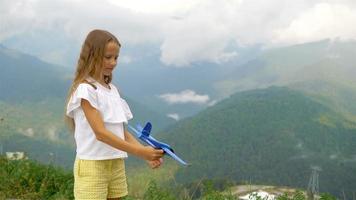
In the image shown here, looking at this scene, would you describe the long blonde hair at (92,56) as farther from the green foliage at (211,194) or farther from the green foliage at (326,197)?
the green foliage at (326,197)

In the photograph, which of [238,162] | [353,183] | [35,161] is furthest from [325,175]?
[35,161]

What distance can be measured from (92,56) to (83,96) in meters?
0.30

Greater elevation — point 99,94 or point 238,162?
point 238,162

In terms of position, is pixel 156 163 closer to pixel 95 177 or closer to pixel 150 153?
pixel 150 153

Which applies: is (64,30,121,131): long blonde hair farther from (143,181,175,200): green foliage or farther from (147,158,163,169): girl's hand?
(143,181,175,200): green foliage

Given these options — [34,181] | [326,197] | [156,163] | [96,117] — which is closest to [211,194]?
[326,197]

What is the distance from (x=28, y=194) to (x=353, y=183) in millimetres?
149739

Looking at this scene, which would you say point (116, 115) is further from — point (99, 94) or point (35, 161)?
point (35, 161)

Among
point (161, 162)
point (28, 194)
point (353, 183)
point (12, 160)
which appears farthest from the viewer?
point (353, 183)

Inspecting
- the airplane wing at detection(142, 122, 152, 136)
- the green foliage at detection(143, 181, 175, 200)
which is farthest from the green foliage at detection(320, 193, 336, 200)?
the airplane wing at detection(142, 122, 152, 136)

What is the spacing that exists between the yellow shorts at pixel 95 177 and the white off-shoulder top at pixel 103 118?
62 mm

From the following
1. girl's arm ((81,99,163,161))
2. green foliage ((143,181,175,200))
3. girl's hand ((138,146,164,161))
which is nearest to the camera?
girl's hand ((138,146,164,161))

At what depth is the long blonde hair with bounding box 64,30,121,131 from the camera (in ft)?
11.0

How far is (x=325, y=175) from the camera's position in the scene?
6186 inches
